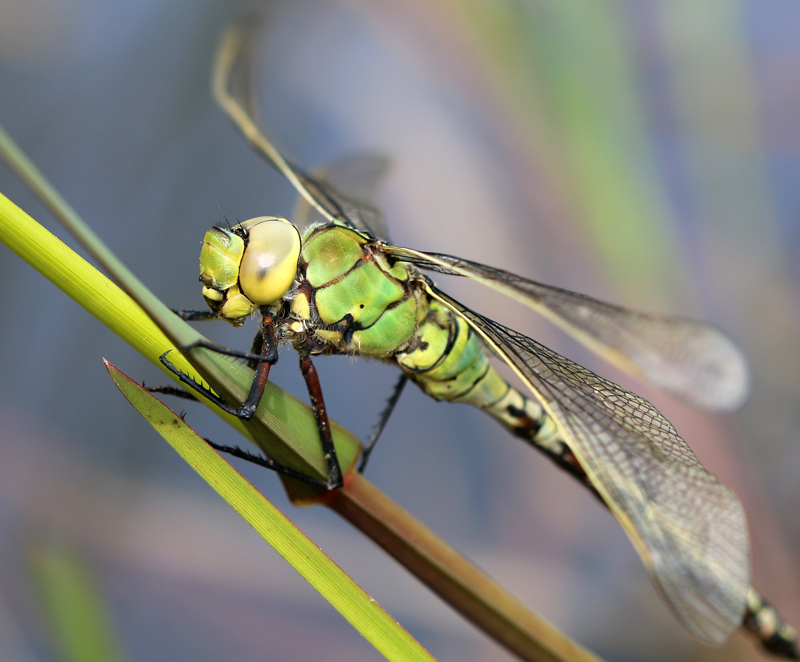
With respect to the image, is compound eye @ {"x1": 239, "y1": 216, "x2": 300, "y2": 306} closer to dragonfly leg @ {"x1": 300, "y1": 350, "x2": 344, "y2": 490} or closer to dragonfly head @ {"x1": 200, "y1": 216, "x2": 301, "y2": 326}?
dragonfly head @ {"x1": 200, "y1": 216, "x2": 301, "y2": 326}

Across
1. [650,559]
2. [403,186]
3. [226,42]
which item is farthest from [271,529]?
[403,186]

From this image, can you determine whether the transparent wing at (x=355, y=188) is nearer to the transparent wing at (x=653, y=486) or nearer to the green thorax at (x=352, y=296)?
the green thorax at (x=352, y=296)

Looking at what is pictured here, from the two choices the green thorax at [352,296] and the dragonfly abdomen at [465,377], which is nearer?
the green thorax at [352,296]

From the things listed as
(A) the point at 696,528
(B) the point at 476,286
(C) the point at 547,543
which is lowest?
(C) the point at 547,543

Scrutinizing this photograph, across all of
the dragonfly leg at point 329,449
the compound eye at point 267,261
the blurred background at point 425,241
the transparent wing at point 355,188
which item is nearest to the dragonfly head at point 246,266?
the compound eye at point 267,261

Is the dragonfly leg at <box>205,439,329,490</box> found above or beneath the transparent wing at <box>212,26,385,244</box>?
beneath

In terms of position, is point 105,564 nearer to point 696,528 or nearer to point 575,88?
point 696,528

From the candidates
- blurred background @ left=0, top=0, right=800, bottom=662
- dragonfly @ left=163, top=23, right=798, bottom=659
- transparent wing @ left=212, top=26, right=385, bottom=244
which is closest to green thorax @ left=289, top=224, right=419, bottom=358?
dragonfly @ left=163, top=23, right=798, bottom=659

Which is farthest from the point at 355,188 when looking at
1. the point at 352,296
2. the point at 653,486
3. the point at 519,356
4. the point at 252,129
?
the point at 653,486

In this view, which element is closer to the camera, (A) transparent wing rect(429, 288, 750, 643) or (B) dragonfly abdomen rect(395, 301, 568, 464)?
(A) transparent wing rect(429, 288, 750, 643)
